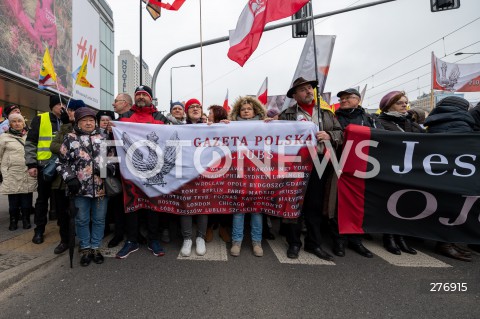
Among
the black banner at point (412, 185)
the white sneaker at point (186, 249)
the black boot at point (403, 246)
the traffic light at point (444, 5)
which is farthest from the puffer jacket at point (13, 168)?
the traffic light at point (444, 5)

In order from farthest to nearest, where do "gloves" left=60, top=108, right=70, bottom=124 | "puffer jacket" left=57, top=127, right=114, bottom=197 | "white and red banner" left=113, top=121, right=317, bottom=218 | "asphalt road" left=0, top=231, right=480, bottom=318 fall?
"gloves" left=60, top=108, right=70, bottom=124, "white and red banner" left=113, top=121, right=317, bottom=218, "puffer jacket" left=57, top=127, right=114, bottom=197, "asphalt road" left=0, top=231, right=480, bottom=318

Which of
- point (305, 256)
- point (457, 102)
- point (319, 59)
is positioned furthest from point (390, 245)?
point (319, 59)

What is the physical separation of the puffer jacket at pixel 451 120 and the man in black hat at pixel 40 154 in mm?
5094

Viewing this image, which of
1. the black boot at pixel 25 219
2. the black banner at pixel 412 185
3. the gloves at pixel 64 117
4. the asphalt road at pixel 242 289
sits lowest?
the asphalt road at pixel 242 289

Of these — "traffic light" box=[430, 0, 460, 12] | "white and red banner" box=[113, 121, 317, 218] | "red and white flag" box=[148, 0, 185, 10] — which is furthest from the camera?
"traffic light" box=[430, 0, 460, 12]

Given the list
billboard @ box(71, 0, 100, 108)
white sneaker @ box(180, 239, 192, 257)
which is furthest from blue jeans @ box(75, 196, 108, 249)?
billboard @ box(71, 0, 100, 108)

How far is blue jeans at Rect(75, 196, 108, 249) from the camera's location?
3100 millimetres

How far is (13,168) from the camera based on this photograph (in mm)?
4312

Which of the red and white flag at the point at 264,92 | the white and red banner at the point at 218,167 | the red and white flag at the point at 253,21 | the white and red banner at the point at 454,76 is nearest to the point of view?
the white and red banner at the point at 218,167

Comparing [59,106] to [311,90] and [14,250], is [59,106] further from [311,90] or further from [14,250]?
[311,90]

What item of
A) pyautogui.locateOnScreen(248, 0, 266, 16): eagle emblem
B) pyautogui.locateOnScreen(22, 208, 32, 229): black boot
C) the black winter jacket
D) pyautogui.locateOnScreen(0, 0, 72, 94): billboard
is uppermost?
pyautogui.locateOnScreen(0, 0, 72, 94): billboard

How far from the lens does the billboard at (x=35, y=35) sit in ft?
38.7

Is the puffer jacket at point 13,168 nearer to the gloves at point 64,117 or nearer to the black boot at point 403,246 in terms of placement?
the gloves at point 64,117

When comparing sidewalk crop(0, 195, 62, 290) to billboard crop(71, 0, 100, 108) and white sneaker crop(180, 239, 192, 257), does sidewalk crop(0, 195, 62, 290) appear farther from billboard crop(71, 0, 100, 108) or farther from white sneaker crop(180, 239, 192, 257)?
billboard crop(71, 0, 100, 108)
